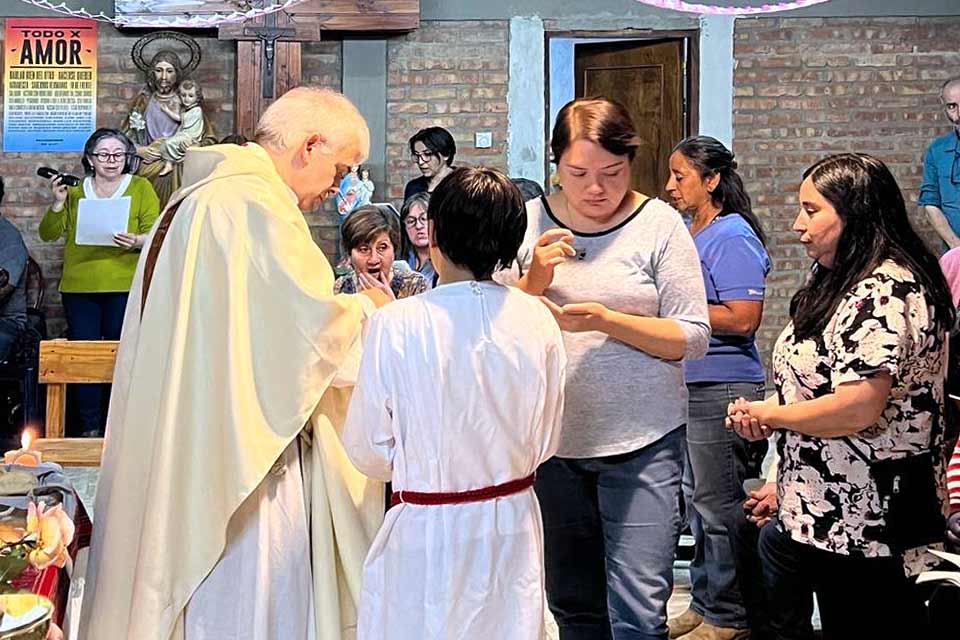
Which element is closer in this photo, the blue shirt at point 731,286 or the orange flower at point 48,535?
the orange flower at point 48,535

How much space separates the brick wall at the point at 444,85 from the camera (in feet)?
26.3

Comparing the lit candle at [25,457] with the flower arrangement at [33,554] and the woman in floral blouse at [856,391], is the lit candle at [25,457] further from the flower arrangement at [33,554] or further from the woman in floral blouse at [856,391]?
the woman in floral blouse at [856,391]

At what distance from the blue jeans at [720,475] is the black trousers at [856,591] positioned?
86 centimetres

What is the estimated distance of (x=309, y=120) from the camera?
255 cm

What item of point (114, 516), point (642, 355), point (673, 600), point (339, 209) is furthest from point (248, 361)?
point (339, 209)

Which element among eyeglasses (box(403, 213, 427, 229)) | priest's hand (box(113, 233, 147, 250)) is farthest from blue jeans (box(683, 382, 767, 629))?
priest's hand (box(113, 233, 147, 250))

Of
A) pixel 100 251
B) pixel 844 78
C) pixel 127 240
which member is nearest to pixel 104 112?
pixel 100 251

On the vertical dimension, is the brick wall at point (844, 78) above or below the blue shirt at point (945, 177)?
above

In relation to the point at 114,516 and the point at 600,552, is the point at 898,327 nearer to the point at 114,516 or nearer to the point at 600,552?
the point at 600,552

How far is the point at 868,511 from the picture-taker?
93.0 inches

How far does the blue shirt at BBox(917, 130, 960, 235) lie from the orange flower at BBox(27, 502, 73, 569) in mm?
5978

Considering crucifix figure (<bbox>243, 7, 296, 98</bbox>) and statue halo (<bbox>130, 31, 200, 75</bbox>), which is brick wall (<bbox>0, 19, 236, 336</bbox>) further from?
crucifix figure (<bbox>243, 7, 296, 98</bbox>)

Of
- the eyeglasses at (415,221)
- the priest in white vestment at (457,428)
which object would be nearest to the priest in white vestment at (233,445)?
the priest in white vestment at (457,428)

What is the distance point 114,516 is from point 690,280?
126 cm
